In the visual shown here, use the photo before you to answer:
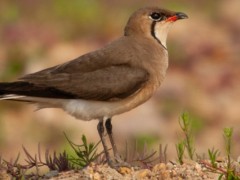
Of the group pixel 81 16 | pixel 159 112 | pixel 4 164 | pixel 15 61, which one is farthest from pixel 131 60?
pixel 81 16

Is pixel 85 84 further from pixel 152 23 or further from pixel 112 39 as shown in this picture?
pixel 112 39

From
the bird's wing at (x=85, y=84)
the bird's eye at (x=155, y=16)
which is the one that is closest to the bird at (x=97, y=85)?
the bird's wing at (x=85, y=84)

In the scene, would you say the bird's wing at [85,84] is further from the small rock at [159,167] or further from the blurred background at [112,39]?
the blurred background at [112,39]

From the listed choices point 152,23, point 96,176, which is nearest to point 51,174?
point 96,176

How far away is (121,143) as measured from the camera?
12.3m

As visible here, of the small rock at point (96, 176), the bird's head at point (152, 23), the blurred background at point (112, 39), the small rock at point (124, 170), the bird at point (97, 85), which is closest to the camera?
the small rock at point (96, 176)

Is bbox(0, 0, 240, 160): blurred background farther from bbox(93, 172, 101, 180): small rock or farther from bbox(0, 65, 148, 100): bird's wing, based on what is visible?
bbox(93, 172, 101, 180): small rock

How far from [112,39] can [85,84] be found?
8.40 metres

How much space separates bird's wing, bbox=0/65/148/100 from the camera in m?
7.72

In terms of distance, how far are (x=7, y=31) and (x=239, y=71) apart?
399 centimetres

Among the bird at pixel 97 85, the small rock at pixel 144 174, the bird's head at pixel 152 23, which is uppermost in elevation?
the bird's head at pixel 152 23

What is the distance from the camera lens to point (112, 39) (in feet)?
52.9

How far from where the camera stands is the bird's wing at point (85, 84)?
7.72 meters

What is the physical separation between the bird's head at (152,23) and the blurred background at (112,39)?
2678 mm
